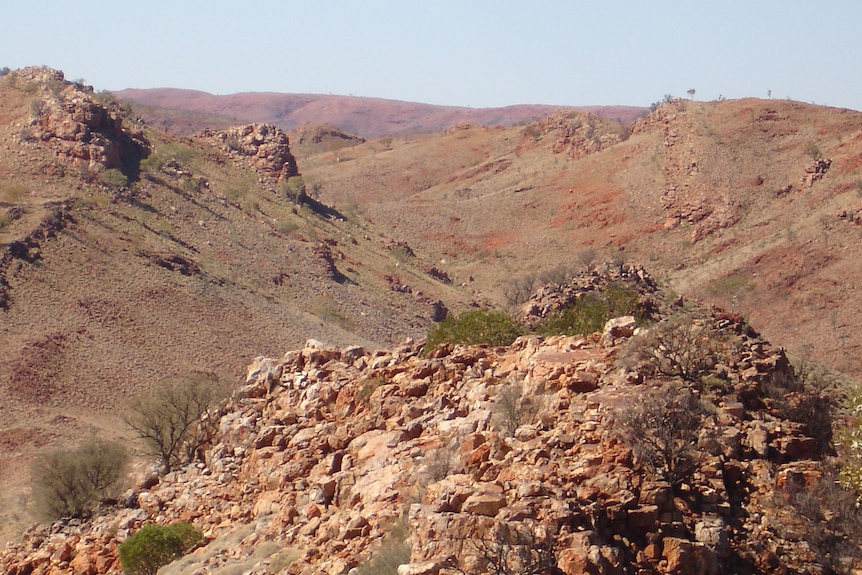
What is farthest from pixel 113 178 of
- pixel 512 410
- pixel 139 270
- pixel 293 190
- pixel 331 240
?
pixel 512 410

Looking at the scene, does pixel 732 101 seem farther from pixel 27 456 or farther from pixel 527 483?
pixel 527 483

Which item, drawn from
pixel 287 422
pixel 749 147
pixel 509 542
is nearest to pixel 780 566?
pixel 509 542

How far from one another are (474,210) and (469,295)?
1443 centimetres

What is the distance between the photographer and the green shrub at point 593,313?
17625mm

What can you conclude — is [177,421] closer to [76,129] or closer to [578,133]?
[76,129]

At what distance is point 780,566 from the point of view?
9820 millimetres

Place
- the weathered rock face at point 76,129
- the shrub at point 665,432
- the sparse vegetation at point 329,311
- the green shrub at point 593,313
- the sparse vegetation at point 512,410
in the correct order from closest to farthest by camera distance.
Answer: the shrub at point 665,432, the sparse vegetation at point 512,410, the green shrub at point 593,313, the sparse vegetation at point 329,311, the weathered rock face at point 76,129

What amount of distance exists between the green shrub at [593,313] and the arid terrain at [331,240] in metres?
2.89

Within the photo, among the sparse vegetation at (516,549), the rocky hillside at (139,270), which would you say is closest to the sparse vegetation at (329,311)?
the rocky hillside at (139,270)

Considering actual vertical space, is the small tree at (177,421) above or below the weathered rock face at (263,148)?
below

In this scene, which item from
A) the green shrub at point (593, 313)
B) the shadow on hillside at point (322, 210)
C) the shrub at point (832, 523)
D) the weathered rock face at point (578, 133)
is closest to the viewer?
the shrub at point (832, 523)

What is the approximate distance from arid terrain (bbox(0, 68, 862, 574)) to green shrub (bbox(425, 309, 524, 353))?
1.55 metres

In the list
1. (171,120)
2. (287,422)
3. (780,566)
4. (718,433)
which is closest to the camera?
(780,566)

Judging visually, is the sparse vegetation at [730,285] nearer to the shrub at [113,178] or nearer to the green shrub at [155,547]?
the shrub at [113,178]
